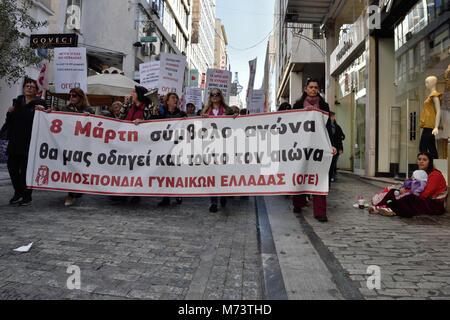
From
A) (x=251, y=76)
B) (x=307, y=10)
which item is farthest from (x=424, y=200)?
(x=307, y=10)

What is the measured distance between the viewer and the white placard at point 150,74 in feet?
29.5

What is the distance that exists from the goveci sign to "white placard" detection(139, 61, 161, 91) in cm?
422

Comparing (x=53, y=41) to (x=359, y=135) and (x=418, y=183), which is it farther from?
(x=418, y=183)

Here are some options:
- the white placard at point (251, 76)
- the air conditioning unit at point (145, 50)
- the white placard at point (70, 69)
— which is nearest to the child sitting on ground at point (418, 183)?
the white placard at point (251, 76)

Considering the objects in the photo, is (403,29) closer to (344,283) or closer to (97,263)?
(344,283)

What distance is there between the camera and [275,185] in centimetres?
448

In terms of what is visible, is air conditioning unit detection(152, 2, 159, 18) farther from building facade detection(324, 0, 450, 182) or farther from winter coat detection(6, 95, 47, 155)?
winter coat detection(6, 95, 47, 155)

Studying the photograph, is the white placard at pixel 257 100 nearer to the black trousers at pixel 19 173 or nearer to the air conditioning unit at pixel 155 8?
the black trousers at pixel 19 173

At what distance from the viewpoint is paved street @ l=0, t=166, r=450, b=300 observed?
2182 mm

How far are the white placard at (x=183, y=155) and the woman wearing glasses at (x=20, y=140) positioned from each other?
0.62 ft

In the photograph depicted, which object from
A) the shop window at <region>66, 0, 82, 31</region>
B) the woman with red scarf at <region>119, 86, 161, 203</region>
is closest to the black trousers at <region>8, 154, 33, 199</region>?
the woman with red scarf at <region>119, 86, 161, 203</region>
